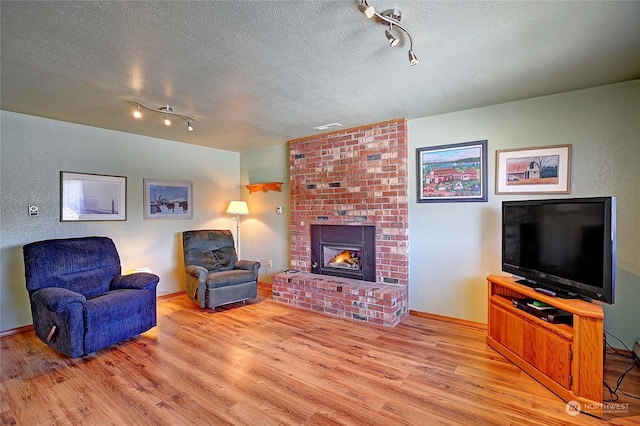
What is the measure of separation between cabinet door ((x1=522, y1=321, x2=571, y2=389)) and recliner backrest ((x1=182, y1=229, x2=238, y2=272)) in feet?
12.1

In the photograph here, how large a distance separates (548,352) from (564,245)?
2.62 ft

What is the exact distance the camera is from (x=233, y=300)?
13.5 feet

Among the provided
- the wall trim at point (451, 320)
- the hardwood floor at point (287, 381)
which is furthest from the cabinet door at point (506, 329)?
the wall trim at point (451, 320)

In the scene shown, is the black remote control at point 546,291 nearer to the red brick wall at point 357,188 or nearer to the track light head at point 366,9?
the red brick wall at point 357,188

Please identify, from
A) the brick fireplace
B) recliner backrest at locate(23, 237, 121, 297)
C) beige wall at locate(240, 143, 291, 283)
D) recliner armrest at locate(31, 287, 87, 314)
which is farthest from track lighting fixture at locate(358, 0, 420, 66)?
recliner backrest at locate(23, 237, 121, 297)

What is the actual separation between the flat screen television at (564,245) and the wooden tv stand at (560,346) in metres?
0.14

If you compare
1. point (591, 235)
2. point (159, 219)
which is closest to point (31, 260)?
point (159, 219)

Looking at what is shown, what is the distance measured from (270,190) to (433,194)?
2.65 m

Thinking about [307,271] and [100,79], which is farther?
[307,271]

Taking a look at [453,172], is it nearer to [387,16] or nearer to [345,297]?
[345,297]

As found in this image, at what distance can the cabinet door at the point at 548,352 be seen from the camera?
207cm

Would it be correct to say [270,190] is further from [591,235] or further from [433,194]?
[591,235]

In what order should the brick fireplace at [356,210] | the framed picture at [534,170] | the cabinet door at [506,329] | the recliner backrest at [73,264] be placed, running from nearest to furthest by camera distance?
the cabinet door at [506,329], the framed picture at [534,170], the recliner backrest at [73,264], the brick fireplace at [356,210]

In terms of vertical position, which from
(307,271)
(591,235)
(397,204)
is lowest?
(307,271)
